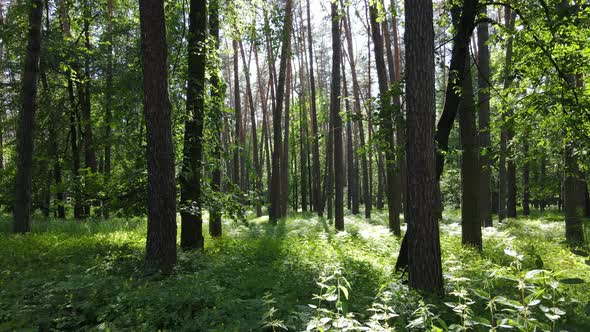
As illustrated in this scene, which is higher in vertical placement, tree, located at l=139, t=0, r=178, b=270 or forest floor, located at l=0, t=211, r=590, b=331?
tree, located at l=139, t=0, r=178, b=270

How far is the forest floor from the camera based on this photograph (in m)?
2.75

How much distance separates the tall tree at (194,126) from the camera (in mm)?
8500

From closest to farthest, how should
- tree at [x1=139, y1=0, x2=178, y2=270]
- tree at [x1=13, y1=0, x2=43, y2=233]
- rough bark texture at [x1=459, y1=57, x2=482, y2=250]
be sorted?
tree at [x1=139, y1=0, x2=178, y2=270] < rough bark texture at [x1=459, y1=57, x2=482, y2=250] < tree at [x1=13, y1=0, x2=43, y2=233]

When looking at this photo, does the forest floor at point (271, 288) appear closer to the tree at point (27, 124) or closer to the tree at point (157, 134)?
the tree at point (157, 134)

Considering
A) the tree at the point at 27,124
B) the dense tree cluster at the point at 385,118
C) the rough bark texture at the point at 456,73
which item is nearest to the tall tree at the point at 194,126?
the dense tree cluster at the point at 385,118

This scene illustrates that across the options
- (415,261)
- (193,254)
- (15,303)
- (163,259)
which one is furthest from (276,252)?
(15,303)

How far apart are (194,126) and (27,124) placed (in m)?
5.14

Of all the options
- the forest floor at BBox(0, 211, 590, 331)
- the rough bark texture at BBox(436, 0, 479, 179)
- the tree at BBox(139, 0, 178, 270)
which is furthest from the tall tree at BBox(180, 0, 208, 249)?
the rough bark texture at BBox(436, 0, 479, 179)

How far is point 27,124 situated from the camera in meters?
10.6

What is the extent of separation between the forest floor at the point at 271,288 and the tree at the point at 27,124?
1316 millimetres

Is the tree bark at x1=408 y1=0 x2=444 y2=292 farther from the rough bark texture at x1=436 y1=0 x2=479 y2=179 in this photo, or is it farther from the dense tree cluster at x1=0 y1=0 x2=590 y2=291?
the rough bark texture at x1=436 y1=0 x2=479 y2=179

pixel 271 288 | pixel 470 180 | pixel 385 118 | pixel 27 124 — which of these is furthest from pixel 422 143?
pixel 27 124

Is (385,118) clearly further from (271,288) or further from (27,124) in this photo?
(27,124)

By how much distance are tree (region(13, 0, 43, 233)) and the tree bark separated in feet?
31.7
